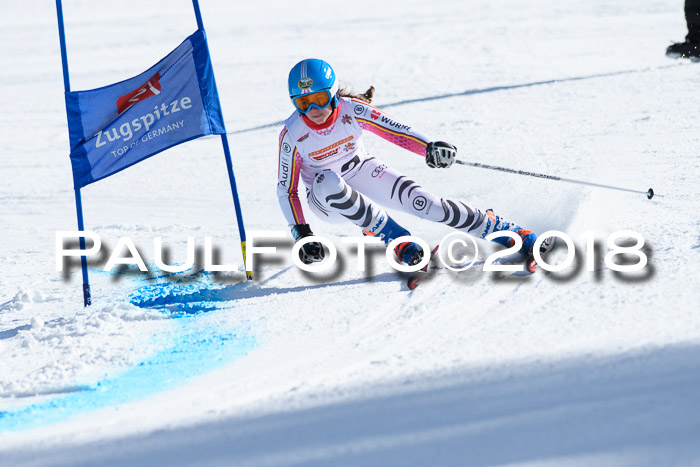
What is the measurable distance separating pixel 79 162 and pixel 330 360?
221cm

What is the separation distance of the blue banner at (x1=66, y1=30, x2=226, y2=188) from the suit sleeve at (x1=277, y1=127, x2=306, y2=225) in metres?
0.53

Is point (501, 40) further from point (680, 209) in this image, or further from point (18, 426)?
point (18, 426)

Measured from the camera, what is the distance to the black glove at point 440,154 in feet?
15.9

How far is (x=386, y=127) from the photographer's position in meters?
5.00

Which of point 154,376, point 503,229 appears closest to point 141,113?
point 154,376

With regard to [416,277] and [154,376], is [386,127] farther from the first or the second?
[154,376]

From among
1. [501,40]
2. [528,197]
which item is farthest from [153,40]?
[528,197]

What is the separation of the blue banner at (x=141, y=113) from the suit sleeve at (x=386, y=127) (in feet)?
3.15

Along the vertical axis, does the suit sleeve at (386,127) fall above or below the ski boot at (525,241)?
above

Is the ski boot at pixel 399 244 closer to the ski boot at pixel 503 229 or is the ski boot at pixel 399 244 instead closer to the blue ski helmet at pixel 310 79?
the ski boot at pixel 503 229

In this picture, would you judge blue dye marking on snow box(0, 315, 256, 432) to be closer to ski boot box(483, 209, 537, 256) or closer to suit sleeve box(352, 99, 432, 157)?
suit sleeve box(352, 99, 432, 157)

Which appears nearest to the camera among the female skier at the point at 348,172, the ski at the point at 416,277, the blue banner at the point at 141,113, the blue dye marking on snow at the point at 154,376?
the blue dye marking on snow at the point at 154,376

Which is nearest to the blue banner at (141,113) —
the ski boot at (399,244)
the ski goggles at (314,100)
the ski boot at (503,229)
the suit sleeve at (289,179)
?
the suit sleeve at (289,179)

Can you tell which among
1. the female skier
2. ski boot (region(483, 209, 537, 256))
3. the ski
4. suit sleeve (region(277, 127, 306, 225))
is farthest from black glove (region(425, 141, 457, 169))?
suit sleeve (region(277, 127, 306, 225))
